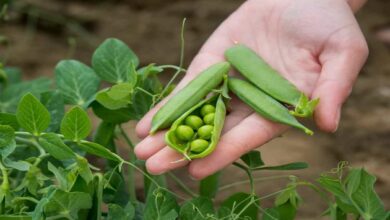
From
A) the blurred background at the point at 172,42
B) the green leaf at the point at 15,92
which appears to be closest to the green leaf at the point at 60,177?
the green leaf at the point at 15,92

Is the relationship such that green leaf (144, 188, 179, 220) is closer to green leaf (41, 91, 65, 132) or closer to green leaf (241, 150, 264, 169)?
green leaf (241, 150, 264, 169)

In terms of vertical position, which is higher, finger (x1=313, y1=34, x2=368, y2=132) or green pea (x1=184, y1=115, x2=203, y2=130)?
finger (x1=313, y1=34, x2=368, y2=132)

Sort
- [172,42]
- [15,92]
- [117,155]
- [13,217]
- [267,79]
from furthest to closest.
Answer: [172,42]
[15,92]
[267,79]
[117,155]
[13,217]

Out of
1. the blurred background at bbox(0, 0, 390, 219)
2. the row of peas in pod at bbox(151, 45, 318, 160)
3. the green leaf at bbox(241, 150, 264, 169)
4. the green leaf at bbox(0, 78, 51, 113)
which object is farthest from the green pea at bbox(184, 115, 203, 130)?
the blurred background at bbox(0, 0, 390, 219)

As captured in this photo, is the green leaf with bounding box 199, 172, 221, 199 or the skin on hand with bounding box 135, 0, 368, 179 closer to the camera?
the skin on hand with bounding box 135, 0, 368, 179

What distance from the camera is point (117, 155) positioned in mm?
1095

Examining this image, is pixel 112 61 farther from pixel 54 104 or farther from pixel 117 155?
pixel 117 155

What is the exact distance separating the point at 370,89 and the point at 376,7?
60 cm

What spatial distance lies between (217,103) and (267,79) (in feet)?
0.38

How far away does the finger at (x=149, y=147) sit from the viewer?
111cm

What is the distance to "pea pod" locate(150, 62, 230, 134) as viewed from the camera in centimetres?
114

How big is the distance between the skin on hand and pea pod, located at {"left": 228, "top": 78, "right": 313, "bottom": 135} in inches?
0.8

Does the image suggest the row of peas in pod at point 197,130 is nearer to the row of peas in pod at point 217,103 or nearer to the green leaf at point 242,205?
the row of peas in pod at point 217,103

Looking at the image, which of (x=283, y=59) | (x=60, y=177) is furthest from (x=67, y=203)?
(x=283, y=59)
